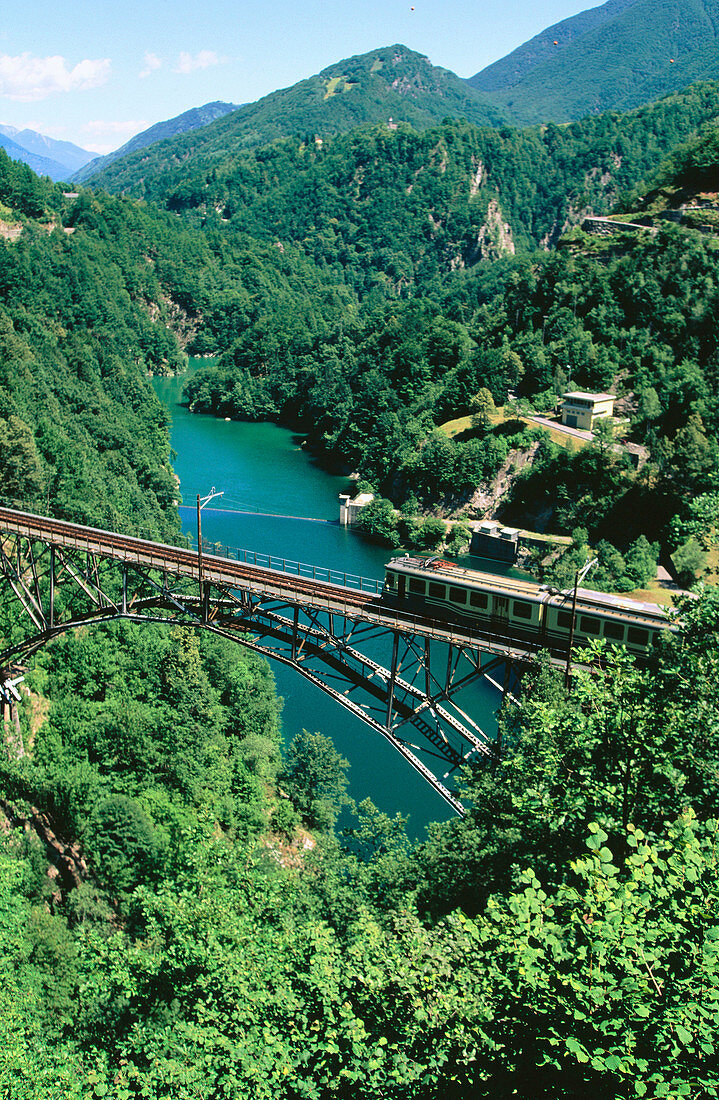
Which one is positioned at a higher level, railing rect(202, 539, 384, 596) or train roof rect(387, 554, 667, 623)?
train roof rect(387, 554, 667, 623)

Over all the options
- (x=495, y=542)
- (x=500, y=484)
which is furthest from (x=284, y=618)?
(x=500, y=484)

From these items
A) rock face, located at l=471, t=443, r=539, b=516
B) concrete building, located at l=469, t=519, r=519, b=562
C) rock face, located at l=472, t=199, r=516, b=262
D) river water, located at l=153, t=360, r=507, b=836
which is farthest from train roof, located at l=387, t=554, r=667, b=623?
rock face, located at l=472, t=199, r=516, b=262

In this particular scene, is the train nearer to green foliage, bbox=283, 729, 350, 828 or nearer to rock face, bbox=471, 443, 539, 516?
green foliage, bbox=283, 729, 350, 828

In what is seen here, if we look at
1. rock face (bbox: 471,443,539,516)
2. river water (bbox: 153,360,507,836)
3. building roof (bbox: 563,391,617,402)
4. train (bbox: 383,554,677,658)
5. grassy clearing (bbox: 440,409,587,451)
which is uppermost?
train (bbox: 383,554,677,658)

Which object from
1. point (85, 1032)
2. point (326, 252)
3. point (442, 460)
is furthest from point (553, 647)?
point (326, 252)

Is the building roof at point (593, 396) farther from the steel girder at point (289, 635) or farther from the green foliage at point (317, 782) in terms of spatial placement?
the green foliage at point (317, 782)

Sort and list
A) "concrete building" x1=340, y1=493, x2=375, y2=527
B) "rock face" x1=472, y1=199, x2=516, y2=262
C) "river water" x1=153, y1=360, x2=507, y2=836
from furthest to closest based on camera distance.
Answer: "rock face" x1=472, y1=199, x2=516, y2=262 < "concrete building" x1=340, y1=493, x2=375, y2=527 < "river water" x1=153, y1=360, x2=507, y2=836

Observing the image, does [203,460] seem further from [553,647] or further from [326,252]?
[326,252]

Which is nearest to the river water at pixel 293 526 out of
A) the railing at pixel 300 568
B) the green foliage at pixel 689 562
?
the railing at pixel 300 568
